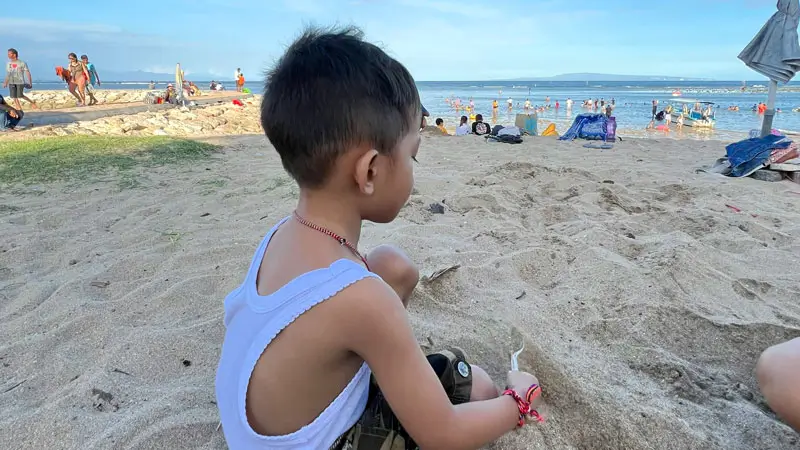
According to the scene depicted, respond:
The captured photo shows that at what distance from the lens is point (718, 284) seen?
2.32 m

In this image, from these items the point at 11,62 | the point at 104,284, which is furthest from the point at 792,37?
the point at 11,62

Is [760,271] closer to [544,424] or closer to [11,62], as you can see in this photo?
[544,424]

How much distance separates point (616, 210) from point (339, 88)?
3.16m

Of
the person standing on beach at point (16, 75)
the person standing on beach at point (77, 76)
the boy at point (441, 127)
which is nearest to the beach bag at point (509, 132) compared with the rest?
the boy at point (441, 127)

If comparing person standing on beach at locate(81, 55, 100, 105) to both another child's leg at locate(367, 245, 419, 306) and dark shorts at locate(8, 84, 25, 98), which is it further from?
another child's leg at locate(367, 245, 419, 306)

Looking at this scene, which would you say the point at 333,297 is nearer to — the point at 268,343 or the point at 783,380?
the point at 268,343

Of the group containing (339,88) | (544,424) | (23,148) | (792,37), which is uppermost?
(792,37)

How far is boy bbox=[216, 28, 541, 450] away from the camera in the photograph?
95cm

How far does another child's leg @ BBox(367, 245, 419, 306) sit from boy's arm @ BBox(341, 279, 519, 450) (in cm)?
56

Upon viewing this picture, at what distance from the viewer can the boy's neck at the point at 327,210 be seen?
1.08 meters

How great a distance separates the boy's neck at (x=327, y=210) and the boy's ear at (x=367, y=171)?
6 centimetres

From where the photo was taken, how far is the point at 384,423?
115cm

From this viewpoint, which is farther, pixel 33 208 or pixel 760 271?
pixel 33 208

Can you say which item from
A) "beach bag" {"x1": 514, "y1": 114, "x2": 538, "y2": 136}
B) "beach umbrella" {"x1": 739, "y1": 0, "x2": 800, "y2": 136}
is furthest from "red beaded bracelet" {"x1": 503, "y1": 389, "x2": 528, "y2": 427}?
"beach bag" {"x1": 514, "y1": 114, "x2": 538, "y2": 136}
